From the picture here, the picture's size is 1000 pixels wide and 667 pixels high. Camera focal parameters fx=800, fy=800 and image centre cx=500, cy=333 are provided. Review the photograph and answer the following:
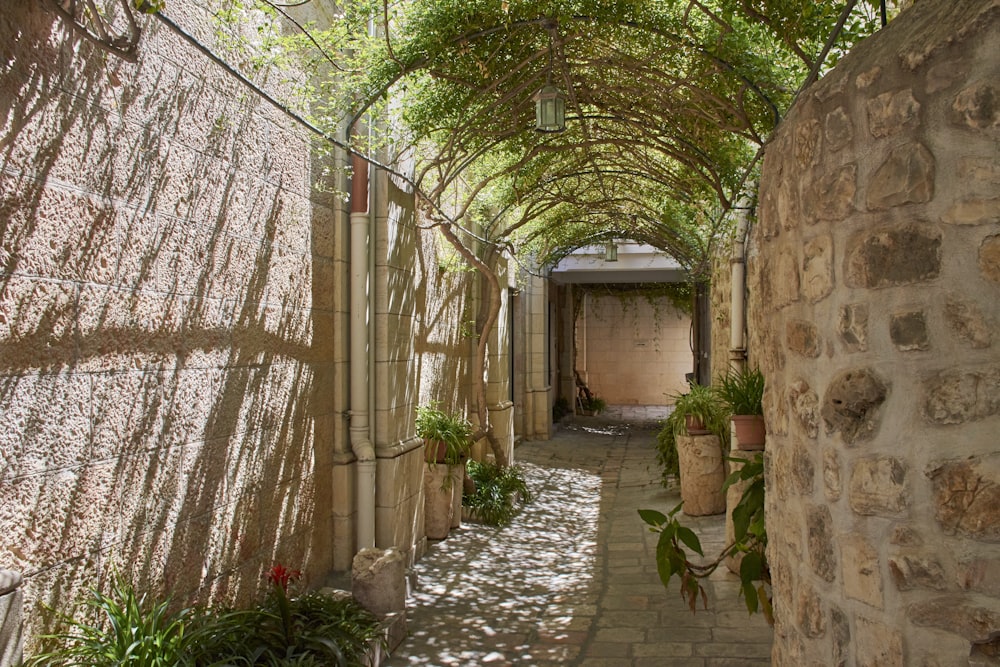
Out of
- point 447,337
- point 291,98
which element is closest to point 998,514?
point 291,98

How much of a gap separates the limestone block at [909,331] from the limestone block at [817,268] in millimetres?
177

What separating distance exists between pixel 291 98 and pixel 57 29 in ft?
5.76

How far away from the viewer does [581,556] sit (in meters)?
6.03

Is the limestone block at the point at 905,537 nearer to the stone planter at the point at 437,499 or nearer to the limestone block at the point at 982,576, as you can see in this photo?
the limestone block at the point at 982,576

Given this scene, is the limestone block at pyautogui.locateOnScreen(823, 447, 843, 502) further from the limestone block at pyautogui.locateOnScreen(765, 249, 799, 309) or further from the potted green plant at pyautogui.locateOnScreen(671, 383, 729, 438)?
the potted green plant at pyautogui.locateOnScreen(671, 383, 729, 438)

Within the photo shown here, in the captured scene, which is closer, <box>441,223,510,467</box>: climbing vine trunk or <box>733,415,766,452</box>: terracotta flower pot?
<box>733,415,766,452</box>: terracotta flower pot

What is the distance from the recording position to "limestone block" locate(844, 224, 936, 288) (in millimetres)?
1484

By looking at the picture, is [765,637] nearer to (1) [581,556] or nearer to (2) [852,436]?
(1) [581,556]

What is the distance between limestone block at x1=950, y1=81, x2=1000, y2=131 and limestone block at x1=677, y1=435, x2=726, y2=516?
18.3 feet

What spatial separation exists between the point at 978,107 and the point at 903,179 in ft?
0.56

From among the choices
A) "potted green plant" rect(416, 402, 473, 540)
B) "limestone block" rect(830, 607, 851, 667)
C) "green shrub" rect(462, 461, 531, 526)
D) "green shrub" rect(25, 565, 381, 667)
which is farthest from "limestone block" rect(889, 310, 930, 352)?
"green shrub" rect(462, 461, 531, 526)

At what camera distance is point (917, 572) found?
1.51m

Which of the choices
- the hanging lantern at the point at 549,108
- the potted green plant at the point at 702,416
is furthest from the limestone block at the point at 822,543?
the potted green plant at the point at 702,416

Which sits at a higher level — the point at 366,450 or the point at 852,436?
the point at 852,436
